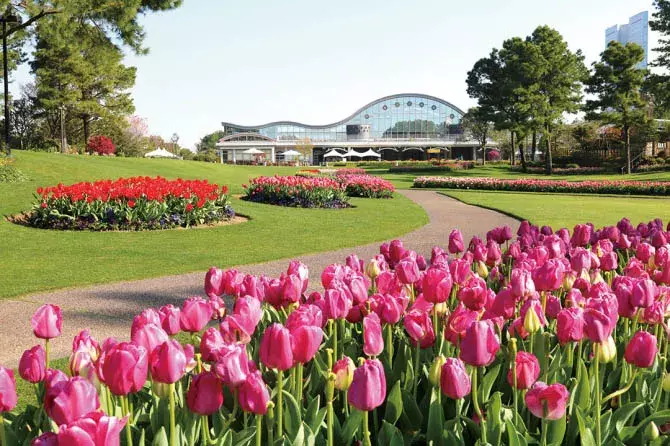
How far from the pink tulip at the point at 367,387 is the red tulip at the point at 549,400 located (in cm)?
43

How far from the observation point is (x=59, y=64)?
1730 inches

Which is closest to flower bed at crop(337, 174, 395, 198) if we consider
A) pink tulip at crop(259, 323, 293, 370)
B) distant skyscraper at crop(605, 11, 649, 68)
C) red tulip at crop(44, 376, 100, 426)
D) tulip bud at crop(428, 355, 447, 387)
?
tulip bud at crop(428, 355, 447, 387)

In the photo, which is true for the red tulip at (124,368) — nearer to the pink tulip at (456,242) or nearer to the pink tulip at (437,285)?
the pink tulip at (437,285)

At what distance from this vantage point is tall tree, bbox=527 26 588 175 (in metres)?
44.1

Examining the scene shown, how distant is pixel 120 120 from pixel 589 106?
3535 cm

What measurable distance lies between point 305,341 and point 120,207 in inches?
447

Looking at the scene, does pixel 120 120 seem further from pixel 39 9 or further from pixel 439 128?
pixel 439 128

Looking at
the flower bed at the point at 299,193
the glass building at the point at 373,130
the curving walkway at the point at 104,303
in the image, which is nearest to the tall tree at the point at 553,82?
the flower bed at the point at 299,193

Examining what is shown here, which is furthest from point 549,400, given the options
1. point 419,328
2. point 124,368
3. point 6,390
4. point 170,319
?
point 6,390

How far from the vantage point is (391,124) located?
4697 inches

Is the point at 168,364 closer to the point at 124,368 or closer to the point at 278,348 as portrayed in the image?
the point at 124,368

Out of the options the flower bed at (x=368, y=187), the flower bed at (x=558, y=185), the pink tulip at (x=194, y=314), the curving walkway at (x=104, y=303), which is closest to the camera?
the pink tulip at (x=194, y=314)

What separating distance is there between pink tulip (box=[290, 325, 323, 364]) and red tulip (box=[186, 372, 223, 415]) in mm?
235

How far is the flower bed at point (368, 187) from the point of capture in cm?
2338
